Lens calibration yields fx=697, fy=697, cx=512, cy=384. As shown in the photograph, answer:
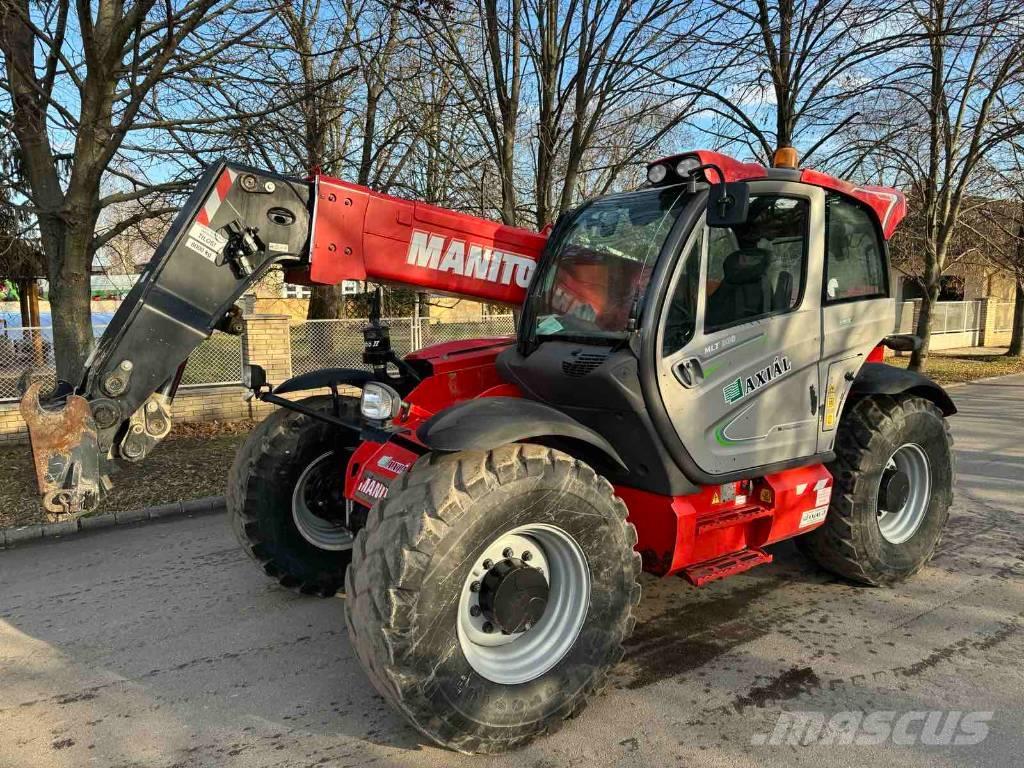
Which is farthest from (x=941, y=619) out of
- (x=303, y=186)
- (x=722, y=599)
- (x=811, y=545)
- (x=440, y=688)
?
(x=303, y=186)

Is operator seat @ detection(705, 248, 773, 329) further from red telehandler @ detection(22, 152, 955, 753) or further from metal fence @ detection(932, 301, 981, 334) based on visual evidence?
metal fence @ detection(932, 301, 981, 334)

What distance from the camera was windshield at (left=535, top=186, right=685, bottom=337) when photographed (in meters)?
3.56


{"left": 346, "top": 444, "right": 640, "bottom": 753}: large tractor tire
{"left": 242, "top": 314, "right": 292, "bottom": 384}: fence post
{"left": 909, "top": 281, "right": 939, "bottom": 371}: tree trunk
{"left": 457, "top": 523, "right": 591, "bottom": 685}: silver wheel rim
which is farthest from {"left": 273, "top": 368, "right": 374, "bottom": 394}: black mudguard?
{"left": 909, "top": 281, "right": 939, "bottom": 371}: tree trunk

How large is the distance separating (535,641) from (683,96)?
9748mm

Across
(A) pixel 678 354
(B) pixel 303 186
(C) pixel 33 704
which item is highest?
(B) pixel 303 186

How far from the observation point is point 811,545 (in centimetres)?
446

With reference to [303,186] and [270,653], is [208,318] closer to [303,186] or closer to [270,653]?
[303,186]

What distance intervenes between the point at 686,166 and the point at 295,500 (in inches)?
118

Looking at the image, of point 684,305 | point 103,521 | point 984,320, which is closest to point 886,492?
point 684,305

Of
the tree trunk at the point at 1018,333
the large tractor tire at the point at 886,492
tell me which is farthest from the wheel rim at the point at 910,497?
the tree trunk at the point at 1018,333

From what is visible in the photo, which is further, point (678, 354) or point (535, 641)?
point (678, 354)

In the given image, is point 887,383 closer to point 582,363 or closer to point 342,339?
point 582,363

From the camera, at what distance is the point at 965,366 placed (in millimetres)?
18734

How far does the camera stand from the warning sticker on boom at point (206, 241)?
10.3ft
